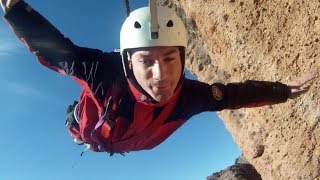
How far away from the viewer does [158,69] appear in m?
3.96

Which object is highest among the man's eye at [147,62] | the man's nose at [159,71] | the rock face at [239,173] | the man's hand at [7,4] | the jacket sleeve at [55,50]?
the rock face at [239,173]

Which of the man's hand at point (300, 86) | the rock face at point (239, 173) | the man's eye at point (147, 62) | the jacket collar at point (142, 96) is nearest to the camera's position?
the man's eye at point (147, 62)

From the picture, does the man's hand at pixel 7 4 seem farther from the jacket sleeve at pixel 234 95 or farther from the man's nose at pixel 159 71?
the jacket sleeve at pixel 234 95

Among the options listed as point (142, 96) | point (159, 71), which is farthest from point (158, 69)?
point (142, 96)

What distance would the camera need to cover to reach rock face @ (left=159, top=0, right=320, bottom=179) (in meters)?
5.47

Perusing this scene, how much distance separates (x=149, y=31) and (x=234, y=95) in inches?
54.5

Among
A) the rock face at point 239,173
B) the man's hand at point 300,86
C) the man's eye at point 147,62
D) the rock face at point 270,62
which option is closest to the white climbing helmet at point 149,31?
the man's eye at point 147,62

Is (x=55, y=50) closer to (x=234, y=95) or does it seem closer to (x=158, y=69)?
(x=158, y=69)

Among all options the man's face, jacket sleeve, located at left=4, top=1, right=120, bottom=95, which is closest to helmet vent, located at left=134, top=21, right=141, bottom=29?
the man's face

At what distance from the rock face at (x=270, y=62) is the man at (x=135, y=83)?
0.69 m

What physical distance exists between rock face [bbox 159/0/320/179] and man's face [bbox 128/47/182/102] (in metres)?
2.09

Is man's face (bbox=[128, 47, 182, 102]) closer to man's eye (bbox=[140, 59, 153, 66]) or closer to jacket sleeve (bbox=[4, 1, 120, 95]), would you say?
man's eye (bbox=[140, 59, 153, 66])

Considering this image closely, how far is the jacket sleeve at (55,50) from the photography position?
12.8ft

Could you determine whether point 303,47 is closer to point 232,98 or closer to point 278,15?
point 278,15
